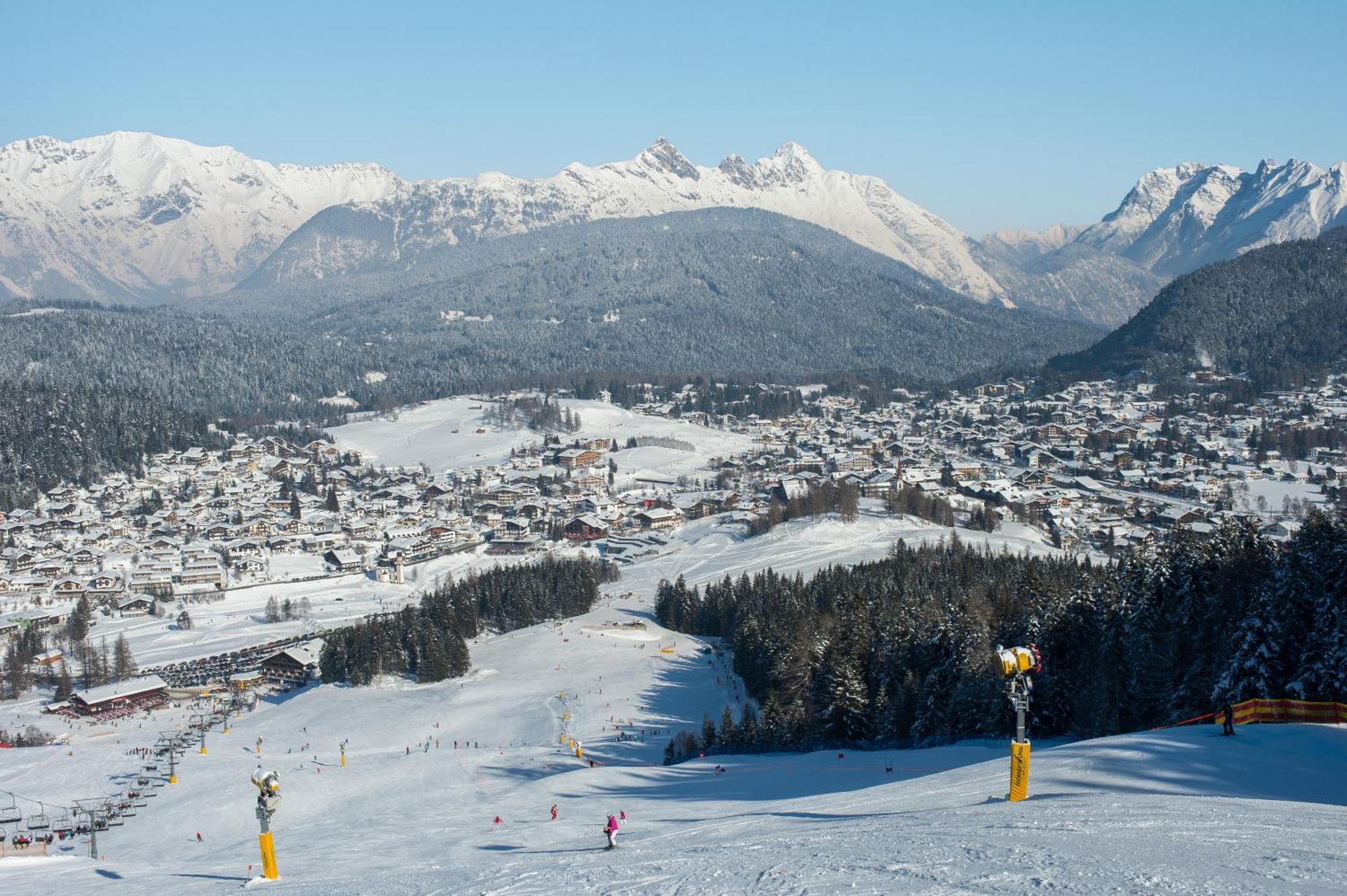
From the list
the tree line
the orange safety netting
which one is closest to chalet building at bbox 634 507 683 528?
the tree line

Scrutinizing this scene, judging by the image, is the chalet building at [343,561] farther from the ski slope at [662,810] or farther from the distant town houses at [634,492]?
the ski slope at [662,810]

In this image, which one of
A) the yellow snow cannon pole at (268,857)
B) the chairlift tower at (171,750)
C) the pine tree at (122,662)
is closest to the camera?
the yellow snow cannon pole at (268,857)

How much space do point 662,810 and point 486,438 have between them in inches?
4105

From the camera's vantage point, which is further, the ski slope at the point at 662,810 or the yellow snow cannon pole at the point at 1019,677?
the yellow snow cannon pole at the point at 1019,677

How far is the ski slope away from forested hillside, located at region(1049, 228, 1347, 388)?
114 m

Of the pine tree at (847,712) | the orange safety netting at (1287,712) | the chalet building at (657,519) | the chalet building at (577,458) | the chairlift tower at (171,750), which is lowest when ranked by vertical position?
the chairlift tower at (171,750)

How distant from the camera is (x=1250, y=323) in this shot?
14762cm

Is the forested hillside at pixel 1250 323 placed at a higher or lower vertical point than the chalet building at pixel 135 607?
higher

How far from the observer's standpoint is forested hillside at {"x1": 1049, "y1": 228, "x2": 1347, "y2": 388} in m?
136

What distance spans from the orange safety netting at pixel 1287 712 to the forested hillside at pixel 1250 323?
4567 inches

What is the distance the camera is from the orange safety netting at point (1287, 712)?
21.5 m

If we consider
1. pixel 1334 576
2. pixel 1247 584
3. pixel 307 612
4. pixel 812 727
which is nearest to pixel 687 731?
pixel 812 727

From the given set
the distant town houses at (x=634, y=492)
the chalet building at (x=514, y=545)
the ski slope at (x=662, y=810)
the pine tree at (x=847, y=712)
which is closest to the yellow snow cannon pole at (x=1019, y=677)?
the ski slope at (x=662, y=810)

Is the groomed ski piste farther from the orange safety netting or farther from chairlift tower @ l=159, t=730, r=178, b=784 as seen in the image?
the orange safety netting
